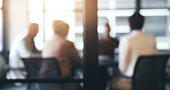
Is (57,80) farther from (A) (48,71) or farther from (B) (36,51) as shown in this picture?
(B) (36,51)

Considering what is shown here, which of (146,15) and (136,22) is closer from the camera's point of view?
(136,22)

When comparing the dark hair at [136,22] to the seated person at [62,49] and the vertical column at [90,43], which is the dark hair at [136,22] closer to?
the seated person at [62,49]

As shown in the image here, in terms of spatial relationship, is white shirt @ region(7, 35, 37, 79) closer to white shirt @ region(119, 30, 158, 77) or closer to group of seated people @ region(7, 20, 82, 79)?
group of seated people @ region(7, 20, 82, 79)

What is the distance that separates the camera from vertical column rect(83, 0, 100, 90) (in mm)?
1382

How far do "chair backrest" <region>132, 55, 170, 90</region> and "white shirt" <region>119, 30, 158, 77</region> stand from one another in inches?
5.9

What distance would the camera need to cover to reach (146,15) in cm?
523

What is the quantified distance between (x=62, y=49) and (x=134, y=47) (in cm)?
56

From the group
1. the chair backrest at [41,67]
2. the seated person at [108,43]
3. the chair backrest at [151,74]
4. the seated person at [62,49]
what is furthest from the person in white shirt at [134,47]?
the seated person at [108,43]

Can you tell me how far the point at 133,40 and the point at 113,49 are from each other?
1626mm

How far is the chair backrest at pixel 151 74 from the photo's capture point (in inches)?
83.8

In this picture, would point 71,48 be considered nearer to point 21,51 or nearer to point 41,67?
point 41,67

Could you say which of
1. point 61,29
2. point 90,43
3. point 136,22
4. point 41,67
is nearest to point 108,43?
point 136,22

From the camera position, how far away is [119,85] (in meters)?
2.53

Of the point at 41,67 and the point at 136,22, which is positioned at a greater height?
the point at 136,22
